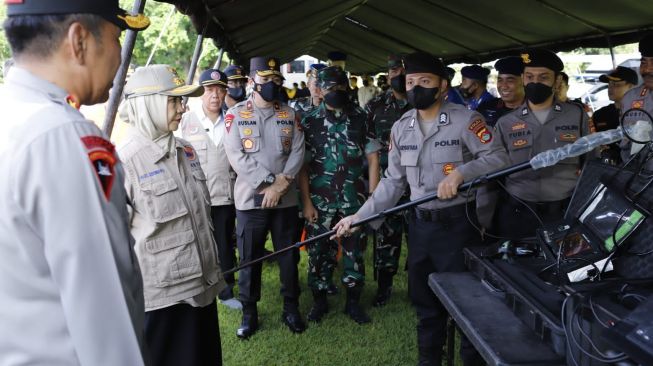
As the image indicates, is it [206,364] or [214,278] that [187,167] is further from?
[206,364]

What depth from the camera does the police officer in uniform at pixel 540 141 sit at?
3.56 m

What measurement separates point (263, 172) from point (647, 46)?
342cm

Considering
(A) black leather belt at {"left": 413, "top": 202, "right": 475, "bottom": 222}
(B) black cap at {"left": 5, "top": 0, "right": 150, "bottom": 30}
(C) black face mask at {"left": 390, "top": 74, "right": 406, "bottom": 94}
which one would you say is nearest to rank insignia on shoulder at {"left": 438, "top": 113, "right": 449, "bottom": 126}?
(A) black leather belt at {"left": 413, "top": 202, "right": 475, "bottom": 222}

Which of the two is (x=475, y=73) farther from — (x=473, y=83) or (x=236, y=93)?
(x=236, y=93)

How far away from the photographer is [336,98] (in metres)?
4.08

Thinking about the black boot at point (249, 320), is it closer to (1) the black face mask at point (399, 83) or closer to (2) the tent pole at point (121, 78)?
(2) the tent pole at point (121, 78)

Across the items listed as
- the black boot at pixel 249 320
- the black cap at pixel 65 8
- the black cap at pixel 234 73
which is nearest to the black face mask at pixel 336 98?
the black boot at pixel 249 320

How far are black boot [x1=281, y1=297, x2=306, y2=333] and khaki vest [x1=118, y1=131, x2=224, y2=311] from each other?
174 centimetres

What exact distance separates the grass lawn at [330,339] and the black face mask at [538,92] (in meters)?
1.88

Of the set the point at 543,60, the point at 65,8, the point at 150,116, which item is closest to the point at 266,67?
the point at 150,116

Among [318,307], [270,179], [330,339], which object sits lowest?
[330,339]

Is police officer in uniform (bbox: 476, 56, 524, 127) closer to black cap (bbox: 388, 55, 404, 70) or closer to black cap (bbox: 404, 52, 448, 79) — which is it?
black cap (bbox: 388, 55, 404, 70)

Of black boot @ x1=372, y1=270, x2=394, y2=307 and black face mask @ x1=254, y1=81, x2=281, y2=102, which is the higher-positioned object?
black face mask @ x1=254, y1=81, x2=281, y2=102

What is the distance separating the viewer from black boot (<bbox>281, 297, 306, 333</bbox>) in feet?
13.3
